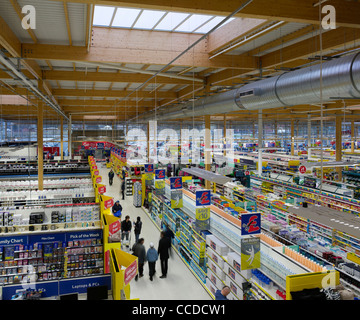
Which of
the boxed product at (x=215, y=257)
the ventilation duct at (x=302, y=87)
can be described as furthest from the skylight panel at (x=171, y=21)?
the boxed product at (x=215, y=257)

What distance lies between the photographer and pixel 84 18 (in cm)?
657

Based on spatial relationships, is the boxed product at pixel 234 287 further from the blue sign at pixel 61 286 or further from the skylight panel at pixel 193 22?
the skylight panel at pixel 193 22

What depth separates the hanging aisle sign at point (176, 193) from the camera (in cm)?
1051

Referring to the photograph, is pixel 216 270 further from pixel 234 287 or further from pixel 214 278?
pixel 234 287

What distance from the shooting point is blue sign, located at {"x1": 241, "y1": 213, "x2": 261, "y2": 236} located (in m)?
6.13

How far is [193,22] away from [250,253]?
563cm

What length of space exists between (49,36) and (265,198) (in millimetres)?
9293

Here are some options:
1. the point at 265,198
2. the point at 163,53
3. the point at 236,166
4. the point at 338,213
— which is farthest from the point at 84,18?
the point at 236,166

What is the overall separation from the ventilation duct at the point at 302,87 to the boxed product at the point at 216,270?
13.9 feet

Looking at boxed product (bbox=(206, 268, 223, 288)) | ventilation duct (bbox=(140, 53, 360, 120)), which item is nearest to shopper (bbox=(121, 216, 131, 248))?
boxed product (bbox=(206, 268, 223, 288))

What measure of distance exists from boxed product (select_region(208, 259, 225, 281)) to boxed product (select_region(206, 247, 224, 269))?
0.12 meters

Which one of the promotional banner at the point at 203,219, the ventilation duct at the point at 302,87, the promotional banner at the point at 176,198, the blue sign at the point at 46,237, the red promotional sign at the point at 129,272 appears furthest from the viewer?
the promotional banner at the point at 176,198

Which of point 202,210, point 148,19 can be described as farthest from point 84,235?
point 148,19
